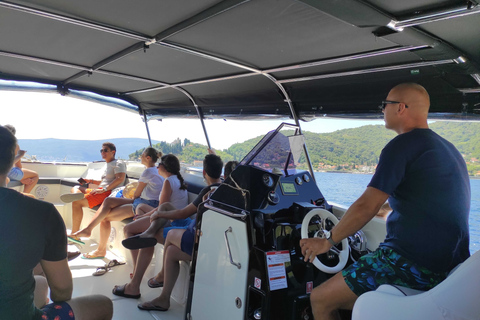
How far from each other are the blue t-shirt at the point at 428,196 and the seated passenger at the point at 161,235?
1.74 m

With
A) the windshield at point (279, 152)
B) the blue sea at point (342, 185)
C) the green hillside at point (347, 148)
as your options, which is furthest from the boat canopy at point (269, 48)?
the windshield at point (279, 152)

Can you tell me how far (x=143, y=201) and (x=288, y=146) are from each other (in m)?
2.29

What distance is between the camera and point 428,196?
1.59m

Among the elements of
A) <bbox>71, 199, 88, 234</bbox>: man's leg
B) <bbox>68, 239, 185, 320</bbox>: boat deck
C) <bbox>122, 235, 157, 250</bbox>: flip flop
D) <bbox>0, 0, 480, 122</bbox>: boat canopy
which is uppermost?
<bbox>0, 0, 480, 122</bbox>: boat canopy

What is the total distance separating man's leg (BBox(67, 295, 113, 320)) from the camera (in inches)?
65.7

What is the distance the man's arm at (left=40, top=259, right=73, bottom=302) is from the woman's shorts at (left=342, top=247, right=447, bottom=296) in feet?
4.39

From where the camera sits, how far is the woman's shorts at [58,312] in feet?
5.04

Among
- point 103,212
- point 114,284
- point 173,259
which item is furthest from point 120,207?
point 173,259

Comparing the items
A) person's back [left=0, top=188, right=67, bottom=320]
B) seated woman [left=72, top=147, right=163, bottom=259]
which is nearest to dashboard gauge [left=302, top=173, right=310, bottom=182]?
person's back [left=0, top=188, right=67, bottom=320]

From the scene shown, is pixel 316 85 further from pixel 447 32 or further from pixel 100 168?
pixel 100 168

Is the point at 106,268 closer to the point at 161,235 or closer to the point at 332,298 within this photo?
the point at 161,235

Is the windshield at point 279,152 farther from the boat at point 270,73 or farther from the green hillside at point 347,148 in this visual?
the green hillside at point 347,148

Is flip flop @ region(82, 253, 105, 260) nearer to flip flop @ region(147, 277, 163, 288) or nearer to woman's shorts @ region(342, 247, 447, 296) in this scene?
flip flop @ region(147, 277, 163, 288)

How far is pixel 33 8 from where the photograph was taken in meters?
2.65
